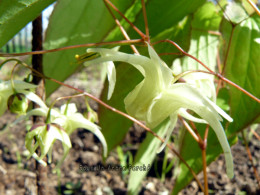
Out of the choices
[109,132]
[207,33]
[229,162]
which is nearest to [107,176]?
[109,132]

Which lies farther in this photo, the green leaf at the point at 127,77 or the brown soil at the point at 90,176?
the brown soil at the point at 90,176

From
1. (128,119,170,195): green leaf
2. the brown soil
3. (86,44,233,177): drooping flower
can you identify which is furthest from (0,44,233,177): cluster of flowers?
the brown soil

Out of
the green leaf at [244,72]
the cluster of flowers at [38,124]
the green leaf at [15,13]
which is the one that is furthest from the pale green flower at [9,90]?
the green leaf at [244,72]

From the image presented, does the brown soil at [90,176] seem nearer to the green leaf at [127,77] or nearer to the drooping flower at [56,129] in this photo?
the green leaf at [127,77]

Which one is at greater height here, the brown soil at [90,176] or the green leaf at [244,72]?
the green leaf at [244,72]

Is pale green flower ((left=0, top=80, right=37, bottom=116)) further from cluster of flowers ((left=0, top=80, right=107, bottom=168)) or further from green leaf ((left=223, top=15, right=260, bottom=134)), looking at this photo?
green leaf ((left=223, top=15, right=260, bottom=134))

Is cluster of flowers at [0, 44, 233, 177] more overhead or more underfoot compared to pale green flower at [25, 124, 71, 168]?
more overhead

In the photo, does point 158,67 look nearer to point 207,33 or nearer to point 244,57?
point 244,57
